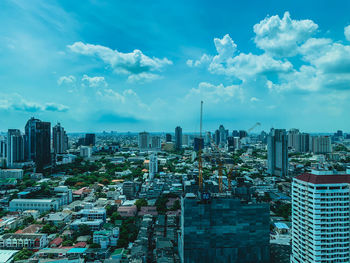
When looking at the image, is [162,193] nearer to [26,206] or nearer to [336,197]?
[26,206]

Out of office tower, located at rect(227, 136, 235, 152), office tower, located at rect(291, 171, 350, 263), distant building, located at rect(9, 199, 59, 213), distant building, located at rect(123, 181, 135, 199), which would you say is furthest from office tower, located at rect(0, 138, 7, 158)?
office tower, located at rect(227, 136, 235, 152)

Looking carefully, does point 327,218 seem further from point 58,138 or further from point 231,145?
point 231,145

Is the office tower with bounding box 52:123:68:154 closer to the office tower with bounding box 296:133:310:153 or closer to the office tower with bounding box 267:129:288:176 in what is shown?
the office tower with bounding box 267:129:288:176

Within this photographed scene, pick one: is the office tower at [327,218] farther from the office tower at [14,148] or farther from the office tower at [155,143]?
the office tower at [155,143]

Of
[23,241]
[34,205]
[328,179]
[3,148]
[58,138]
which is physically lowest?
[23,241]

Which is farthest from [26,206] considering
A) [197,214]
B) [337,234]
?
[337,234]

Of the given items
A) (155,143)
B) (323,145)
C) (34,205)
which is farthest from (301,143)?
(34,205)
